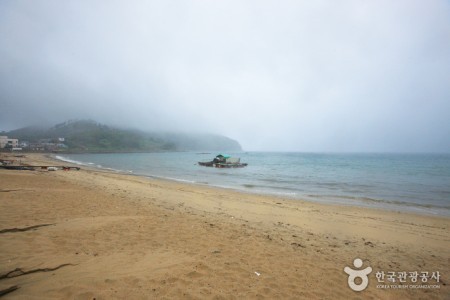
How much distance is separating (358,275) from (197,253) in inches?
167

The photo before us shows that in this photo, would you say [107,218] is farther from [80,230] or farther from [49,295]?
[49,295]

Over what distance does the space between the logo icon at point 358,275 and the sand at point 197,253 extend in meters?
0.12

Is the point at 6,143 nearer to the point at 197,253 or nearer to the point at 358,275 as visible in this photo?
the point at 197,253

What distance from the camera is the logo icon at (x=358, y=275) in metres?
5.20

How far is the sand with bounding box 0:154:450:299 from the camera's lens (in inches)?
173

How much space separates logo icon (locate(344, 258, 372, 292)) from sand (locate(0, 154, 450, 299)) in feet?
0.40

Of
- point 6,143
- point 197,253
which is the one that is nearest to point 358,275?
A: point 197,253

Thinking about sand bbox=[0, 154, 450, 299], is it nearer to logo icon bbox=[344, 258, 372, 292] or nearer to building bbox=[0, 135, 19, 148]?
logo icon bbox=[344, 258, 372, 292]

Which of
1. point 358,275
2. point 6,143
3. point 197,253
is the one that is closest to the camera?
point 358,275

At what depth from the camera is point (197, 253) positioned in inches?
244

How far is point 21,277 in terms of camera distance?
430 cm

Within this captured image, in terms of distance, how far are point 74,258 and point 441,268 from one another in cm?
1002

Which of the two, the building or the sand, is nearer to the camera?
the sand

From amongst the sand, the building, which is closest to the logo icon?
the sand
